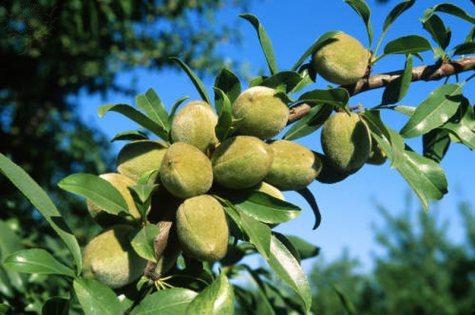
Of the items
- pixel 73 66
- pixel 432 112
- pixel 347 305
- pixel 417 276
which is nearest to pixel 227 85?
pixel 432 112

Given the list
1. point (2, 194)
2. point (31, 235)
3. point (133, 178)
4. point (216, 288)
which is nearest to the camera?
point (216, 288)

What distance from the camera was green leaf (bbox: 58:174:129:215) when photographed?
65 cm

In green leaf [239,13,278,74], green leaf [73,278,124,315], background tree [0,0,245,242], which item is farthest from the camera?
background tree [0,0,245,242]

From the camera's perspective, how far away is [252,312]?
3.99 ft

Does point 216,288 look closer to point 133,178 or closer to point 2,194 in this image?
point 133,178

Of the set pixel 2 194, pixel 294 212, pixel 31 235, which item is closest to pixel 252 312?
pixel 294 212

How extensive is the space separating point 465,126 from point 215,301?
0.63 metres

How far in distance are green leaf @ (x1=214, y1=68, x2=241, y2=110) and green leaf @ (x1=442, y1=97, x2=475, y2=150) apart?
0.42m

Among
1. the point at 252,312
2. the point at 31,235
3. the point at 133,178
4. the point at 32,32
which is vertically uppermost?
the point at 133,178

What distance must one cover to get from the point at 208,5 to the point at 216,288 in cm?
440

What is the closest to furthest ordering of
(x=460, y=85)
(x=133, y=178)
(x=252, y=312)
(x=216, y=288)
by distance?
(x=216, y=288)
(x=133, y=178)
(x=460, y=85)
(x=252, y=312)

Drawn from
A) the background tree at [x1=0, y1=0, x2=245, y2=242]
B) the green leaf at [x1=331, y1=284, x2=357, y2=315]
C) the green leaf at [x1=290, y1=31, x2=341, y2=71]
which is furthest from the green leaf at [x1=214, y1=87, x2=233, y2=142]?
the background tree at [x1=0, y1=0, x2=245, y2=242]

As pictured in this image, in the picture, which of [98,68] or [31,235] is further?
[98,68]

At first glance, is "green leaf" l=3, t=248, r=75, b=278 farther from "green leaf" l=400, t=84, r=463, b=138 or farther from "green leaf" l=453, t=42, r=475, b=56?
"green leaf" l=453, t=42, r=475, b=56
